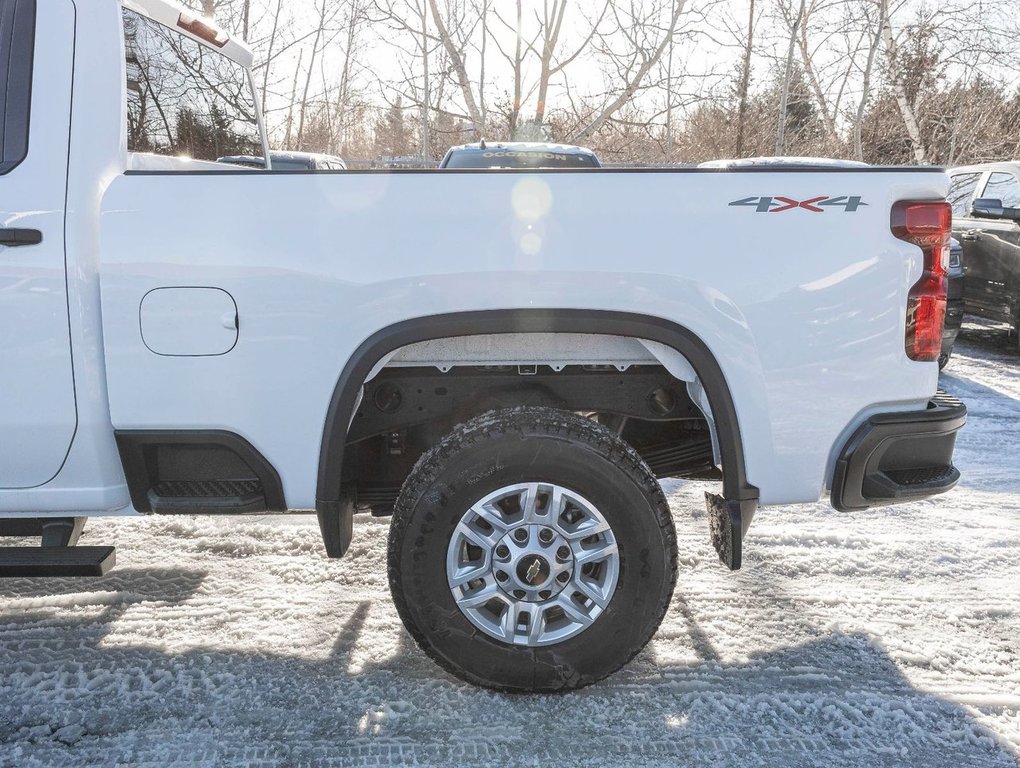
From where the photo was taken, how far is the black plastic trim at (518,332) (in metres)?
2.30

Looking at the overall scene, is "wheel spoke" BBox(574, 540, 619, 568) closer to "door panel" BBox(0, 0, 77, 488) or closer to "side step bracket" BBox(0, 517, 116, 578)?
"side step bracket" BBox(0, 517, 116, 578)

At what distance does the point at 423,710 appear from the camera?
2.43 meters

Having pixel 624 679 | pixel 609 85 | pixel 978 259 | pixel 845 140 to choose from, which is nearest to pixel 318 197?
pixel 624 679

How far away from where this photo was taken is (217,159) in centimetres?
351

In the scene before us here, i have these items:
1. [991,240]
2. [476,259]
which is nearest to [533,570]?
[476,259]

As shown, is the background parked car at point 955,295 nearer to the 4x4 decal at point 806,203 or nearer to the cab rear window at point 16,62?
the 4x4 decal at point 806,203

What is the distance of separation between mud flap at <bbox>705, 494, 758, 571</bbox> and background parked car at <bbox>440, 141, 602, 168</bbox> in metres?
4.67

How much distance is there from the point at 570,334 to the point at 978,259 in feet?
26.7

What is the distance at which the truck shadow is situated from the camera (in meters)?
2.24

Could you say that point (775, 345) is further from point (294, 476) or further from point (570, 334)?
point (294, 476)

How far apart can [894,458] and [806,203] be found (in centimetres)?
85

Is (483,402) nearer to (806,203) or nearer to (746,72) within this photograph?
(806,203)

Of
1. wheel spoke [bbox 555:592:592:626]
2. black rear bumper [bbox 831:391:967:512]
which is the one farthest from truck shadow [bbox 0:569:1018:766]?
black rear bumper [bbox 831:391:967:512]

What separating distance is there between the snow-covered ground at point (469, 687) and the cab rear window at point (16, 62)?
67.4 inches
